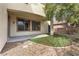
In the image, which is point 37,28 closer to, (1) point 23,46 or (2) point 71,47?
(1) point 23,46

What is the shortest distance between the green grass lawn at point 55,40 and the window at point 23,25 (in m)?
0.91

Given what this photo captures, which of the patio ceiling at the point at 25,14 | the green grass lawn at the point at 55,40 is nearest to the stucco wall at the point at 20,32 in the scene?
the patio ceiling at the point at 25,14

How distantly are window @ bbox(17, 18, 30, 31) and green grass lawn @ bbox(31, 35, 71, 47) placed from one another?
0.91 m

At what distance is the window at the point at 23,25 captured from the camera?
18.4 ft

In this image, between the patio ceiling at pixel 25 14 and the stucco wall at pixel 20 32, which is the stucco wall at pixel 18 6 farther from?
the stucco wall at pixel 20 32

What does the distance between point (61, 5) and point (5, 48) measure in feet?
7.41

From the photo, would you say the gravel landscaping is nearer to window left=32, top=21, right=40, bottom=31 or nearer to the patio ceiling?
window left=32, top=21, right=40, bottom=31

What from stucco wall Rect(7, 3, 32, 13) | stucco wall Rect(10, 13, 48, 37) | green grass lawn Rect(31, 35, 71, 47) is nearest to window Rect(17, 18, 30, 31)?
stucco wall Rect(10, 13, 48, 37)

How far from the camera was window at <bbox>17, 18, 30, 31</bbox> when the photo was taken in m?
5.60

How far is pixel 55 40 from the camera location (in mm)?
4758

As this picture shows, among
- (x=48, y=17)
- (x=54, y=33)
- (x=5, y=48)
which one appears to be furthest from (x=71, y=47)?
(x=5, y=48)

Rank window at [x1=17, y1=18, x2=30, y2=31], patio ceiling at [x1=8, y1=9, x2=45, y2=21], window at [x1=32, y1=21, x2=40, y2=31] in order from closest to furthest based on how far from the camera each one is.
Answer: window at [x1=32, y1=21, x2=40, y2=31]
window at [x1=17, y1=18, x2=30, y2=31]
patio ceiling at [x1=8, y1=9, x2=45, y2=21]

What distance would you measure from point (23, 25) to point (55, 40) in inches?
62.7

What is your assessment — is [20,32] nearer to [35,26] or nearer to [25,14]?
[35,26]
